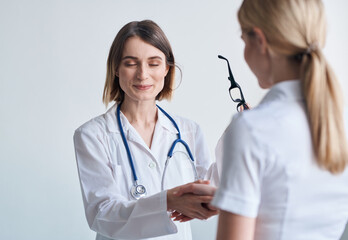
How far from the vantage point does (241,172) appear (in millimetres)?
855

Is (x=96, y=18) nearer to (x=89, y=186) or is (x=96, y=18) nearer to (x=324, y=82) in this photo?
(x=89, y=186)

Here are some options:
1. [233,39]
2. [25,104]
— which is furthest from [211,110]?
[25,104]

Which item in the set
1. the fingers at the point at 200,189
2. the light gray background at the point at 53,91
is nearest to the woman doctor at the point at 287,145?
the fingers at the point at 200,189

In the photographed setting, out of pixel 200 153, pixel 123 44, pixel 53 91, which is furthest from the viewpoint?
pixel 53 91

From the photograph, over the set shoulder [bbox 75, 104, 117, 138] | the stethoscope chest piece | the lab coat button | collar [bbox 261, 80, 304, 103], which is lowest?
the stethoscope chest piece

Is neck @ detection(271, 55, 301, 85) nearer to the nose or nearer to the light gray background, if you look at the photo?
the nose

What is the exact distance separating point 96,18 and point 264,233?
2.28m

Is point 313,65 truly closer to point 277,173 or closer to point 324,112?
point 324,112

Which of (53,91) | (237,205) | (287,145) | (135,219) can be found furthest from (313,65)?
(53,91)

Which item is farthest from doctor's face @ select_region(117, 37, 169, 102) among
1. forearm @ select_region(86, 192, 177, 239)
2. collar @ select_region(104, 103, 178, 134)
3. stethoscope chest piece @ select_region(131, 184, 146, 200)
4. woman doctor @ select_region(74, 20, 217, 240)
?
forearm @ select_region(86, 192, 177, 239)

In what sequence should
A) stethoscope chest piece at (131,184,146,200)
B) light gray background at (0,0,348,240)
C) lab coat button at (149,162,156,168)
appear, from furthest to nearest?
light gray background at (0,0,348,240) → lab coat button at (149,162,156,168) → stethoscope chest piece at (131,184,146,200)

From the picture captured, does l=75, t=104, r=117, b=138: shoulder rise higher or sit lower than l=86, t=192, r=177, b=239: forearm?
higher

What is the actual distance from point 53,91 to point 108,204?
1.47 meters

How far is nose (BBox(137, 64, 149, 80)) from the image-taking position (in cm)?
168
